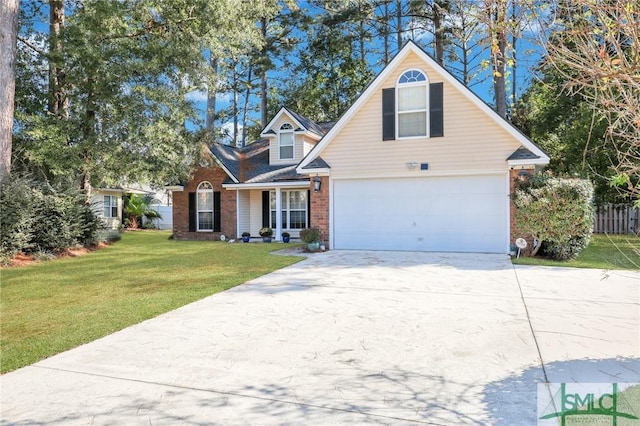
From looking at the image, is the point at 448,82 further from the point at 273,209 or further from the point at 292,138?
the point at 273,209

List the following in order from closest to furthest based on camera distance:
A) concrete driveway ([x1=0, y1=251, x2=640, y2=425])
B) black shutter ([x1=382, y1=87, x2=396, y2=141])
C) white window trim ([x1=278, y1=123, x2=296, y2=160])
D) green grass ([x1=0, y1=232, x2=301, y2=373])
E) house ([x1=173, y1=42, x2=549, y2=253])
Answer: concrete driveway ([x1=0, y1=251, x2=640, y2=425]), green grass ([x1=0, y1=232, x2=301, y2=373]), house ([x1=173, y1=42, x2=549, y2=253]), black shutter ([x1=382, y1=87, x2=396, y2=141]), white window trim ([x1=278, y1=123, x2=296, y2=160])

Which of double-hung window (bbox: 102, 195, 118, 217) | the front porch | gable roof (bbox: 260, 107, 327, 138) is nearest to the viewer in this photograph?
the front porch

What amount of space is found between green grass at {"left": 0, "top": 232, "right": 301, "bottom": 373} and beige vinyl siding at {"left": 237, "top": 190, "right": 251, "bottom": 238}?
227 inches

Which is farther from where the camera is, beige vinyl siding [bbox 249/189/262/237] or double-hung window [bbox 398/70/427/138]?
beige vinyl siding [bbox 249/189/262/237]

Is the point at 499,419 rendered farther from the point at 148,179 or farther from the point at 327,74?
the point at 327,74

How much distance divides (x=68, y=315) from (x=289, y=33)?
26475 mm

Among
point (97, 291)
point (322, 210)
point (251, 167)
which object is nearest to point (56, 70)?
point (251, 167)

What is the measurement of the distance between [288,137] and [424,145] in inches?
317

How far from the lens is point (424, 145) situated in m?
13.0

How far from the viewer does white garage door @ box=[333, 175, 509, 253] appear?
12.4 metres

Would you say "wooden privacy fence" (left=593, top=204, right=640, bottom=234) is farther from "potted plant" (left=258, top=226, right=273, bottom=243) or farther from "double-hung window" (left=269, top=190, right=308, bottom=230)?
"potted plant" (left=258, top=226, right=273, bottom=243)

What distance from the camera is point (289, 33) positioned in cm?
2845

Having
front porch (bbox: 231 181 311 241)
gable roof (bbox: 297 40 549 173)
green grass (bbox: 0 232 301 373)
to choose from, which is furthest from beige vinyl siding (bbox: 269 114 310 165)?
green grass (bbox: 0 232 301 373)

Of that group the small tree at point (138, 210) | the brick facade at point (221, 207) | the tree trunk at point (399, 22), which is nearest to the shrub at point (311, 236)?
the brick facade at point (221, 207)
